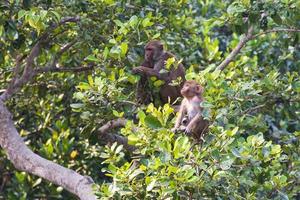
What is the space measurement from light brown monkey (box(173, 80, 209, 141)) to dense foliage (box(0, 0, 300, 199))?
0.65 feet

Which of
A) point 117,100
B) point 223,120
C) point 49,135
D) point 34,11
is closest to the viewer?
point 223,120

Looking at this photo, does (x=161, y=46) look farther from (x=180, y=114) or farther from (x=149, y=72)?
(x=180, y=114)

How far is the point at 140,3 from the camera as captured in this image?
683 cm

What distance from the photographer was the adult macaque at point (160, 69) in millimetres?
6594

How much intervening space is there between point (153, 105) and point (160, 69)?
4.67 feet

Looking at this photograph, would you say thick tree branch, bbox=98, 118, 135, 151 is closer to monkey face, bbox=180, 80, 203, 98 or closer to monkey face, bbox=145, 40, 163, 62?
monkey face, bbox=180, 80, 203, 98

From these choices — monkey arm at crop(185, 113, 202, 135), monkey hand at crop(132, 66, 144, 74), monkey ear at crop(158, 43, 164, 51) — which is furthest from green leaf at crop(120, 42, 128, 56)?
monkey ear at crop(158, 43, 164, 51)

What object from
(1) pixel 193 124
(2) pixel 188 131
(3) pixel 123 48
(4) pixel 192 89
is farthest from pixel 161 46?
(2) pixel 188 131

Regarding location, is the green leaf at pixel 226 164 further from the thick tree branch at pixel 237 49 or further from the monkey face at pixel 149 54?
the monkey face at pixel 149 54

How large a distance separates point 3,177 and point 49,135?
93 cm

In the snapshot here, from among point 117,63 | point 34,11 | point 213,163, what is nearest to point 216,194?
point 213,163

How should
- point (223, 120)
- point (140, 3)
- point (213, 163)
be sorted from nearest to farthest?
point (213, 163) → point (223, 120) → point (140, 3)

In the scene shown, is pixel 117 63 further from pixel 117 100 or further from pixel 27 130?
pixel 27 130

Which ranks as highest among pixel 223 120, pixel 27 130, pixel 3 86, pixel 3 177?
pixel 223 120
